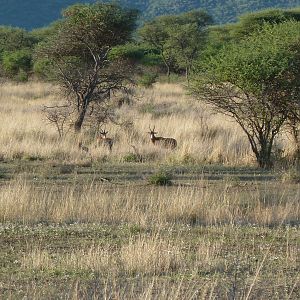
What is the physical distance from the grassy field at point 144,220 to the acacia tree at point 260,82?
104 centimetres

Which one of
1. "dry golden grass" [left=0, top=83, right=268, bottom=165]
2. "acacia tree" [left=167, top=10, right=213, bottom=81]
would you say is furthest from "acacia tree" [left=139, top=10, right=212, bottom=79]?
"dry golden grass" [left=0, top=83, right=268, bottom=165]

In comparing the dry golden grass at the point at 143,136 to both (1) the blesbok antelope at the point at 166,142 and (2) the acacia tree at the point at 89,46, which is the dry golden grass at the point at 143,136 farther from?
(2) the acacia tree at the point at 89,46

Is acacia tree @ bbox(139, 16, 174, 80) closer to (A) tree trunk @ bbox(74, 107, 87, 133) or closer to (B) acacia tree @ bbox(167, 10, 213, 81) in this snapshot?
(B) acacia tree @ bbox(167, 10, 213, 81)

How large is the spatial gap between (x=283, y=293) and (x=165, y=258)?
1.21 meters

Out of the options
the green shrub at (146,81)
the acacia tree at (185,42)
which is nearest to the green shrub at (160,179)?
the green shrub at (146,81)

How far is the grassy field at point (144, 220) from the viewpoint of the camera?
6.18m

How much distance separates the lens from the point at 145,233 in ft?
27.0

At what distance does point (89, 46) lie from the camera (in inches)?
807

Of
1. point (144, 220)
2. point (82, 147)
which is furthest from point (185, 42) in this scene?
point (144, 220)

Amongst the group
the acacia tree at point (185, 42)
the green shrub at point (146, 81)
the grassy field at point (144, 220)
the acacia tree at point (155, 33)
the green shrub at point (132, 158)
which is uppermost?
the acacia tree at point (155, 33)

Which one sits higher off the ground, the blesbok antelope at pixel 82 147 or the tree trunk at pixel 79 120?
the tree trunk at pixel 79 120

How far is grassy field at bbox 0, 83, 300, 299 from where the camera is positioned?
6.18 m

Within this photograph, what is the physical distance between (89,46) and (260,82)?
6.74m

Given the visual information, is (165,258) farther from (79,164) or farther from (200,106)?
(200,106)
